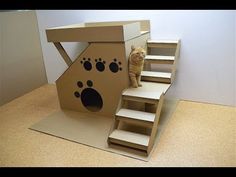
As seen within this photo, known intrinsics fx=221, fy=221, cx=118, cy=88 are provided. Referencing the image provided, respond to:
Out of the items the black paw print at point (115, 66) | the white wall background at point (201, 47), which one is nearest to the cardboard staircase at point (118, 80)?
the black paw print at point (115, 66)

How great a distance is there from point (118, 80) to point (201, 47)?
0.83 meters

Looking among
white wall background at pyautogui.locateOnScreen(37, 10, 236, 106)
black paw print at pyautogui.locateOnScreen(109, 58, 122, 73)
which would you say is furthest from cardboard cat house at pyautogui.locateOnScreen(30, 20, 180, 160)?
white wall background at pyautogui.locateOnScreen(37, 10, 236, 106)

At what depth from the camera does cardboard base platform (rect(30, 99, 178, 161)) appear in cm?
162

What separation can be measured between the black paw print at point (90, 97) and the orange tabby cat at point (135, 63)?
386mm

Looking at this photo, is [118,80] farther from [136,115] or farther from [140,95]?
[136,115]

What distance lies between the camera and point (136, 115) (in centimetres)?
163

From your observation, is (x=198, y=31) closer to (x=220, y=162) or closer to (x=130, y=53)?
(x=130, y=53)

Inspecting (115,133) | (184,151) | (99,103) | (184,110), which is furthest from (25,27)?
(184,151)

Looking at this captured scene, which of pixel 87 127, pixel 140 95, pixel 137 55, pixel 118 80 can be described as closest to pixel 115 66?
pixel 118 80

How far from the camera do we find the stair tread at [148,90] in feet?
5.53

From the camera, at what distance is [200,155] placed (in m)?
1.48

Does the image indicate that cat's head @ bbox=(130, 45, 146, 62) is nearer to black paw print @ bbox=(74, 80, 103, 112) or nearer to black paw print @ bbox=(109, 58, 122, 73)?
black paw print @ bbox=(109, 58, 122, 73)

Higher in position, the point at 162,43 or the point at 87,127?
the point at 162,43
